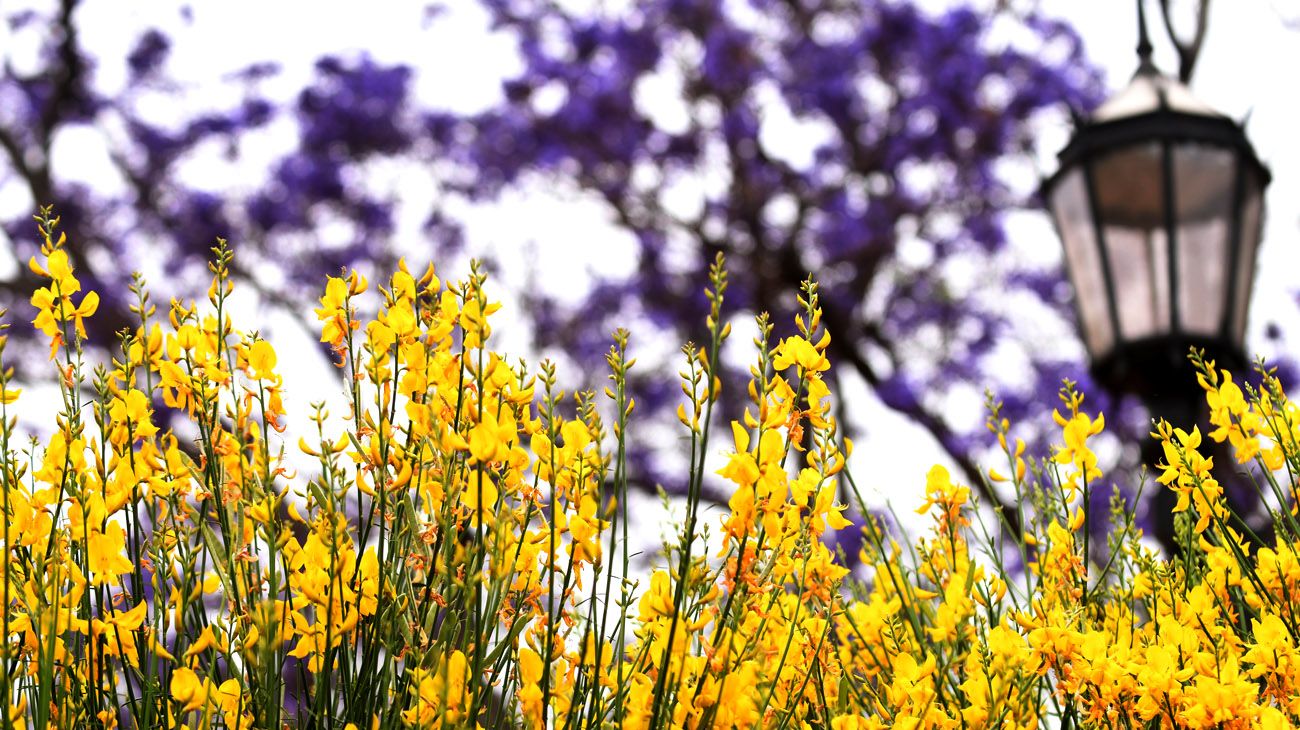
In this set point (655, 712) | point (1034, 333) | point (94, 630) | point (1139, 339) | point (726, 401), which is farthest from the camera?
point (726, 401)

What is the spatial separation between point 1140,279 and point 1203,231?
267 millimetres

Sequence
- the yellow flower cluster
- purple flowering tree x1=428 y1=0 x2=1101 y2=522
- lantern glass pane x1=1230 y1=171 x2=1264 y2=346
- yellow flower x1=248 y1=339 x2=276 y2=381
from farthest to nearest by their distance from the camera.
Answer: purple flowering tree x1=428 y1=0 x2=1101 y2=522, lantern glass pane x1=1230 y1=171 x2=1264 y2=346, yellow flower x1=248 y1=339 x2=276 y2=381, the yellow flower cluster

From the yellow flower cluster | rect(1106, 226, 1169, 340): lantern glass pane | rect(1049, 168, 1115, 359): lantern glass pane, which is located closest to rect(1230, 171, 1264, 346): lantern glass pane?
rect(1106, 226, 1169, 340): lantern glass pane

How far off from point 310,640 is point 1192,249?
3.49m

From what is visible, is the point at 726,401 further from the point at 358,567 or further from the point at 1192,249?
the point at 358,567

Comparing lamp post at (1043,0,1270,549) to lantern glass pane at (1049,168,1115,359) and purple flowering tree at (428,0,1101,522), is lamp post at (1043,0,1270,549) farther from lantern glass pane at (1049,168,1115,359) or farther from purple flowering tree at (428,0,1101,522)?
purple flowering tree at (428,0,1101,522)

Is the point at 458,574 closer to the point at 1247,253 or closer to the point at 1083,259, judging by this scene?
the point at 1083,259

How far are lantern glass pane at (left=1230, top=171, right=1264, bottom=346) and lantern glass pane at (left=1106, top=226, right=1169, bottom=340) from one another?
26cm

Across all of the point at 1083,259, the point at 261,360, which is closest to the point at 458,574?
the point at 261,360

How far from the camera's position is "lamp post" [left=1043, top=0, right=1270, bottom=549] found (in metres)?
4.10

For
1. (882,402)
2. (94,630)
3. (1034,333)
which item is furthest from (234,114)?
(94,630)

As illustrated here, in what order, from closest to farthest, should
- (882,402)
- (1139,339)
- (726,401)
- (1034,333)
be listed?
1. (1139,339)
2. (882,402)
3. (1034,333)
4. (726,401)

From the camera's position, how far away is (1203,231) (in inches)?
166

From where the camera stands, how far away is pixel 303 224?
405 inches
